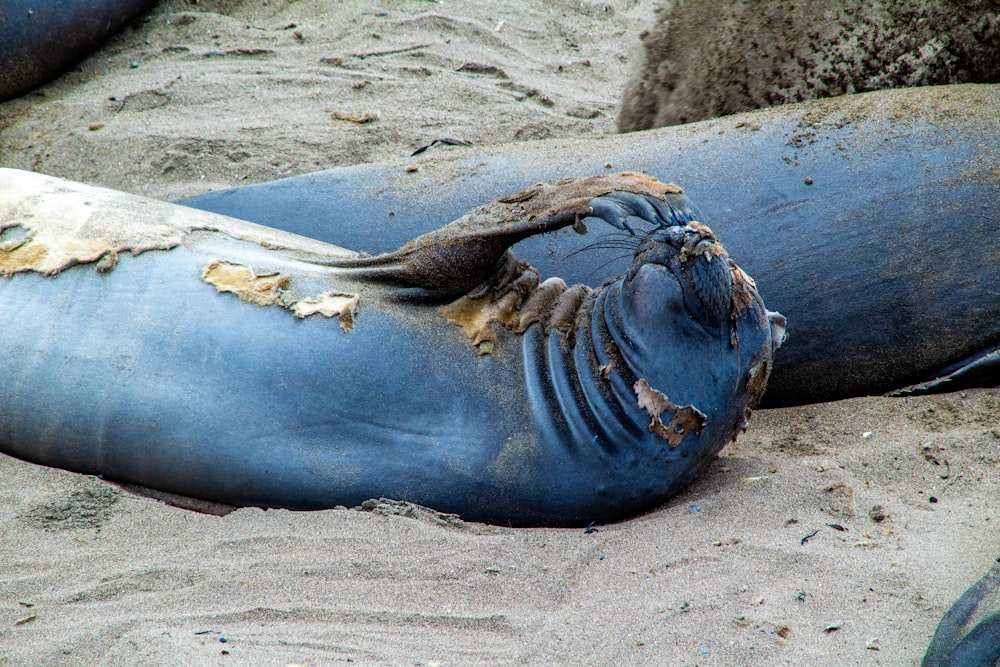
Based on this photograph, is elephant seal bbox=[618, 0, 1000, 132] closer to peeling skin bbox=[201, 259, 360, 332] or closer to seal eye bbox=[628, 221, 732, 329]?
seal eye bbox=[628, 221, 732, 329]

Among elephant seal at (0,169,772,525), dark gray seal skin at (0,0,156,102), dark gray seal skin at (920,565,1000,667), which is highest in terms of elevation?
dark gray seal skin at (920,565,1000,667)

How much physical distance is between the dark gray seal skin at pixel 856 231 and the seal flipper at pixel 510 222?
1.42ft

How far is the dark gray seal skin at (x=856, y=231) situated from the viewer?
259 cm

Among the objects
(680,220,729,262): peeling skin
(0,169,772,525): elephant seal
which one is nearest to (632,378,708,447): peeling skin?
(0,169,772,525): elephant seal

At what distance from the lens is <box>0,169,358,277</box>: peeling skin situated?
2447mm

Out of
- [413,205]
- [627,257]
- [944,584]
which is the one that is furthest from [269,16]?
[944,584]

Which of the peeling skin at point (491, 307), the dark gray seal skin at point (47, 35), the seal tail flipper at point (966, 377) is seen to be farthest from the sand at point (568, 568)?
the dark gray seal skin at point (47, 35)

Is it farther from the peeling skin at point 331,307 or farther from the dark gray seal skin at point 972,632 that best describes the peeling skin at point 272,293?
the dark gray seal skin at point 972,632

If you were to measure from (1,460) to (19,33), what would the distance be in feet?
9.74

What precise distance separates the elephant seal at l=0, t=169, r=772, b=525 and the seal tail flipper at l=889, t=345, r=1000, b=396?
0.70 metres

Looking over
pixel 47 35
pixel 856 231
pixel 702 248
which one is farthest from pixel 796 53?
pixel 47 35

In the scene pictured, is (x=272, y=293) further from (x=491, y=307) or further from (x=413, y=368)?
(x=491, y=307)

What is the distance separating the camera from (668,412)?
6.90 ft

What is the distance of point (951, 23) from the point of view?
2.90 m
